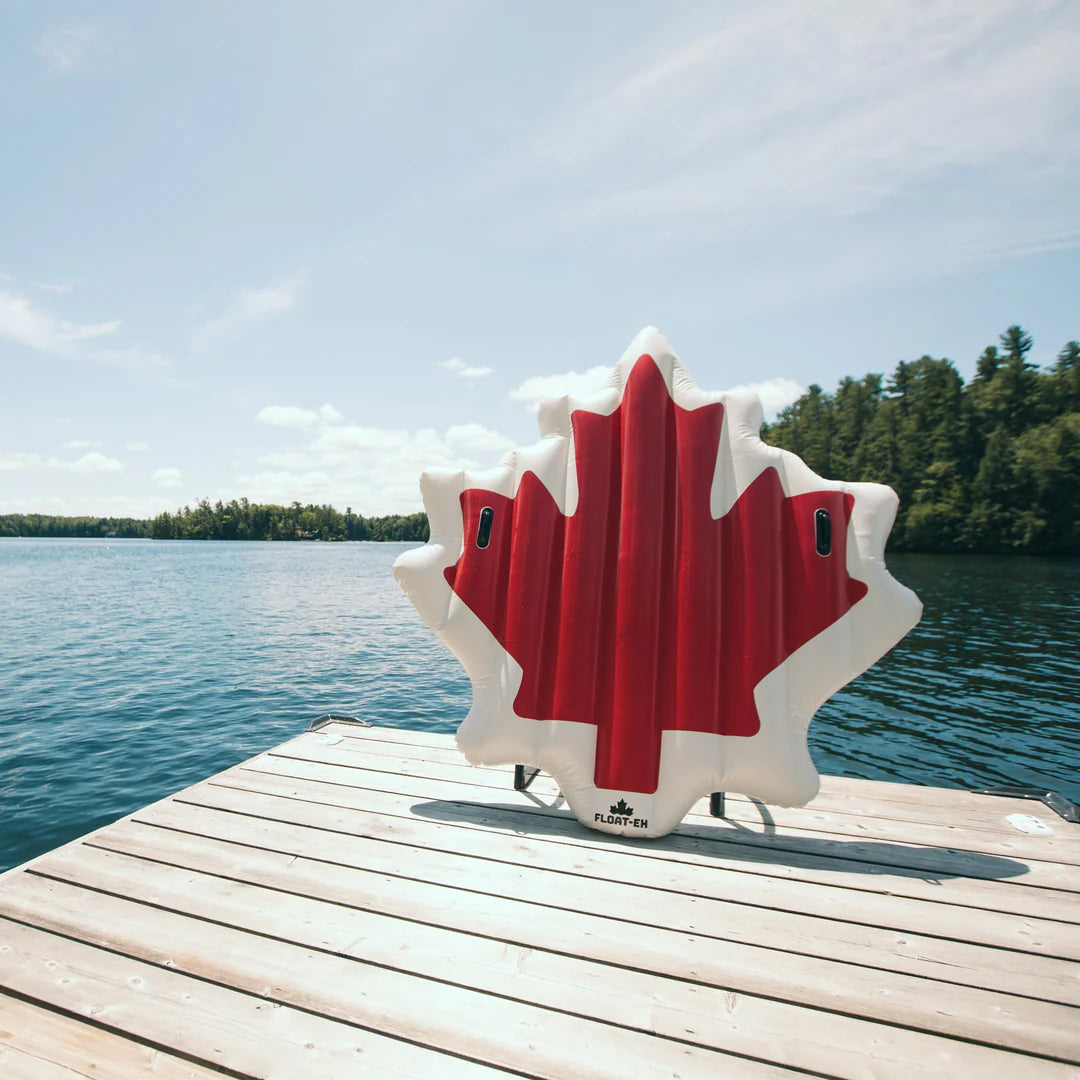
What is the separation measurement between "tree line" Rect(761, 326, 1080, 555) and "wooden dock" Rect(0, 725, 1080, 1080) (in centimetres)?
5279

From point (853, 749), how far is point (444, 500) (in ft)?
27.2

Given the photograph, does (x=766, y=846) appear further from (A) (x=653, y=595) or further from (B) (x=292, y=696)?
(B) (x=292, y=696)

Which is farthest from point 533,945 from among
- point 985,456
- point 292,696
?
point 985,456

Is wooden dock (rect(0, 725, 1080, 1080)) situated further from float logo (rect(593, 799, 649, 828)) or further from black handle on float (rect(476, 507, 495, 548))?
black handle on float (rect(476, 507, 495, 548))

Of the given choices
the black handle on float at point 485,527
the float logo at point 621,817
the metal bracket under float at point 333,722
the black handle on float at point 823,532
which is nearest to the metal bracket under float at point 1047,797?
the black handle on float at point 823,532

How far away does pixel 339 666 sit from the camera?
14133 mm

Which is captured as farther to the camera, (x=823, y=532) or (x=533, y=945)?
(x=823, y=532)

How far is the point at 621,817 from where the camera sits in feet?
10.1

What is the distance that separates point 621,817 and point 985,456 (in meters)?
56.3

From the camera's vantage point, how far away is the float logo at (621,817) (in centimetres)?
304

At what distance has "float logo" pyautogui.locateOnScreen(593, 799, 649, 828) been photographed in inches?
120

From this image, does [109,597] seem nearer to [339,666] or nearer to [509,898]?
[339,666]

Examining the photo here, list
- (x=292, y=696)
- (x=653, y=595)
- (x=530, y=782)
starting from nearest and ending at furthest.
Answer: (x=653, y=595) → (x=530, y=782) → (x=292, y=696)

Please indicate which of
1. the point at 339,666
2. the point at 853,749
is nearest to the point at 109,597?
the point at 339,666
